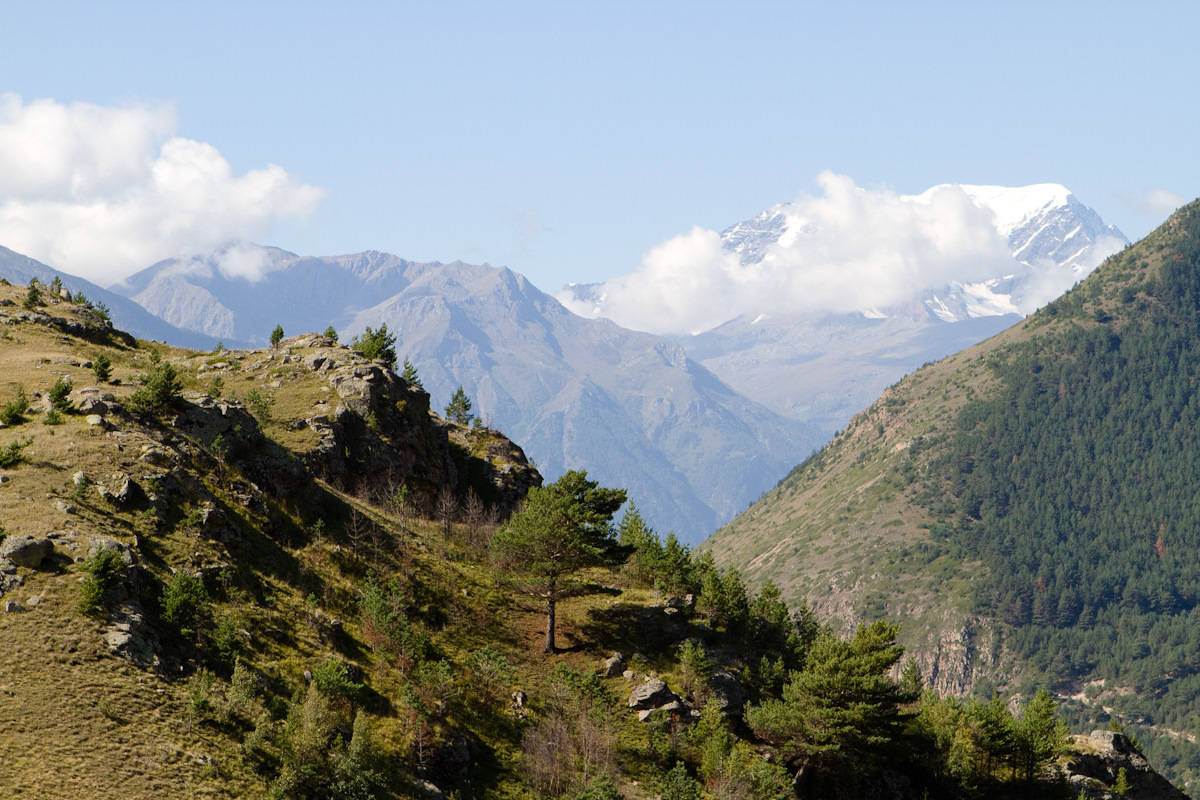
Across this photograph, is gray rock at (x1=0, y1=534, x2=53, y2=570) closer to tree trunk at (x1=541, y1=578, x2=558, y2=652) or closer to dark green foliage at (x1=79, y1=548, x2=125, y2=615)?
dark green foliage at (x1=79, y1=548, x2=125, y2=615)

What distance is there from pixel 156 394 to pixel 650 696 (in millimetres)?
42258

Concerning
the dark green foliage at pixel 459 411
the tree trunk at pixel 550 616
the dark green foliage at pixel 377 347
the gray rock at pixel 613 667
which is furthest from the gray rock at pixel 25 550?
the dark green foliage at pixel 459 411

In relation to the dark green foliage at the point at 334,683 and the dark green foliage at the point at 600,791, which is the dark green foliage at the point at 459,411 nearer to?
the dark green foliage at the point at 334,683

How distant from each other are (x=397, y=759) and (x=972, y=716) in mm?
58780

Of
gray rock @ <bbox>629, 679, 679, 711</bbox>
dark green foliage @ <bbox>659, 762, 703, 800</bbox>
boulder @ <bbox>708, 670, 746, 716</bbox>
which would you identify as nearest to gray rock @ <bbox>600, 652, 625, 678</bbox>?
gray rock @ <bbox>629, 679, 679, 711</bbox>

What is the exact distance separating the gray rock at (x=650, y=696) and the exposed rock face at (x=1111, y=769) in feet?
165

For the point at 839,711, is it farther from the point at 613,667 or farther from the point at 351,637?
the point at 351,637

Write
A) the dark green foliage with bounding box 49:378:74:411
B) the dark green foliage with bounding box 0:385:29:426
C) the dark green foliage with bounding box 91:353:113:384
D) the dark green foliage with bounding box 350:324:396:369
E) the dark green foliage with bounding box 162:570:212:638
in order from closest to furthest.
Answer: the dark green foliage with bounding box 162:570:212:638
the dark green foliage with bounding box 0:385:29:426
the dark green foliage with bounding box 49:378:74:411
the dark green foliage with bounding box 91:353:113:384
the dark green foliage with bounding box 350:324:396:369

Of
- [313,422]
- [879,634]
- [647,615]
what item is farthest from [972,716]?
[313,422]

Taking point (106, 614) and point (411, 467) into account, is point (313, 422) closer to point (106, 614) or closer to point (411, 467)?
point (411, 467)

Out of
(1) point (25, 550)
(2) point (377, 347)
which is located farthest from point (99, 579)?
(2) point (377, 347)

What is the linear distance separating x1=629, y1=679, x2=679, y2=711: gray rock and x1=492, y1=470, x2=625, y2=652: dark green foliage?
306 inches

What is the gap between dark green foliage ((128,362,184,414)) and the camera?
6200 cm

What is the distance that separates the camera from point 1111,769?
3649 inches
